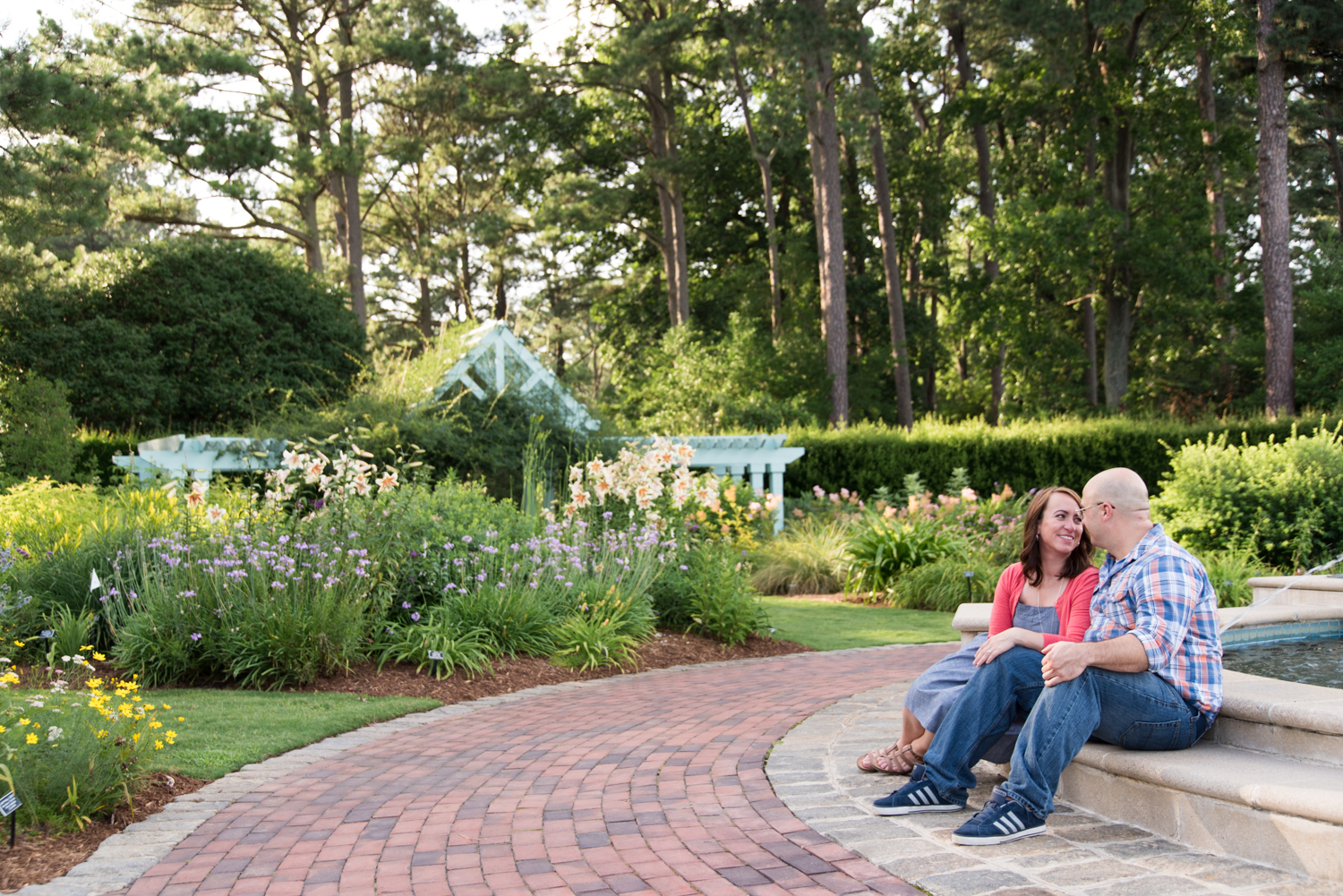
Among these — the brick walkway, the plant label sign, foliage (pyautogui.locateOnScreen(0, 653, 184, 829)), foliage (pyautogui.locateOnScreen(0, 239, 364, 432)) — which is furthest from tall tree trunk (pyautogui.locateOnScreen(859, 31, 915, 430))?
the plant label sign

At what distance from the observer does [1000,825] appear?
341cm

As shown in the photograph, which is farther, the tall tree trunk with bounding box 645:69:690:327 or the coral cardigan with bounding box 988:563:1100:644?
the tall tree trunk with bounding box 645:69:690:327

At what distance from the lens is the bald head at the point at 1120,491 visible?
363 cm

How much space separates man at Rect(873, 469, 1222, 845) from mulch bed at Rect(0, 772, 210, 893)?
9.04 feet

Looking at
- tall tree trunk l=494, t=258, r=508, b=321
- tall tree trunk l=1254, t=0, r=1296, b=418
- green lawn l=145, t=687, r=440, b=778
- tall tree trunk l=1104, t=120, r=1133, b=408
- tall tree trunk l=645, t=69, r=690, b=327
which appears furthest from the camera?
tall tree trunk l=494, t=258, r=508, b=321

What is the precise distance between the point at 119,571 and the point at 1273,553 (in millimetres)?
10936

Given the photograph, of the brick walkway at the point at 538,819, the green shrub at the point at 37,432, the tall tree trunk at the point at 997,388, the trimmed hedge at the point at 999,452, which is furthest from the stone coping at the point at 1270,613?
the tall tree trunk at the point at 997,388

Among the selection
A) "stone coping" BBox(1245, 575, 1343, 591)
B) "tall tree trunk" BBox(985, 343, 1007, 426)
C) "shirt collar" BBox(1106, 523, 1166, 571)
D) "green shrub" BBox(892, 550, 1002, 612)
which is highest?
"tall tree trunk" BBox(985, 343, 1007, 426)

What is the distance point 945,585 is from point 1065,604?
22.8 feet

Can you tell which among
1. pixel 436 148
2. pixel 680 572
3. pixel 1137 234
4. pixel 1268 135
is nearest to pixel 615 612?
pixel 680 572

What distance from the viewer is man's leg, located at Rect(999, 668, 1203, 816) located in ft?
11.3

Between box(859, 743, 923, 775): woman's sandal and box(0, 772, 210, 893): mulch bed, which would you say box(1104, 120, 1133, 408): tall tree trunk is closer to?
box(859, 743, 923, 775): woman's sandal

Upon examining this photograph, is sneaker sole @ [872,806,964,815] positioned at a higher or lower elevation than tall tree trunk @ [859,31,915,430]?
lower

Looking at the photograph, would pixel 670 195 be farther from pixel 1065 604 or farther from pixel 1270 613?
pixel 1065 604
